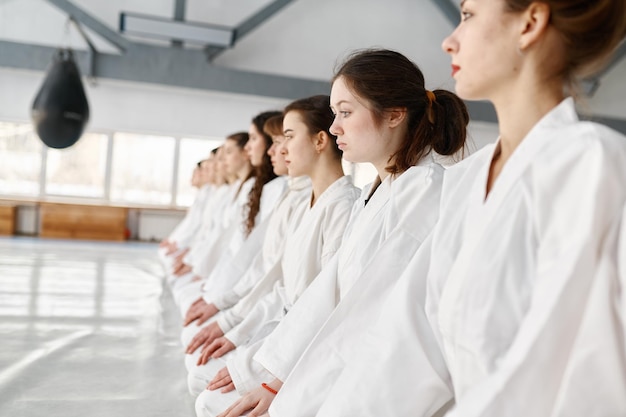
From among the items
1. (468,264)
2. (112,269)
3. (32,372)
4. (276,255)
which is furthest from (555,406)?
(112,269)

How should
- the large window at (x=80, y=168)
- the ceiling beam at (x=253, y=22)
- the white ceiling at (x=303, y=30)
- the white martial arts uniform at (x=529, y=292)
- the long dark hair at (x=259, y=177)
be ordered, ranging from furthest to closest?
1. the large window at (x=80, y=168)
2. the white ceiling at (x=303, y=30)
3. the ceiling beam at (x=253, y=22)
4. the long dark hair at (x=259, y=177)
5. the white martial arts uniform at (x=529, y=292)

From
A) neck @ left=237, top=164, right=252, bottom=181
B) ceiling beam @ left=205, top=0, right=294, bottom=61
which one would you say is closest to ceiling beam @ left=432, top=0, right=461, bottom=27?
ceiling beam @ left=205, top=0, right=294, bottom=61

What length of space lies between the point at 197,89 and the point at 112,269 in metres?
3.64

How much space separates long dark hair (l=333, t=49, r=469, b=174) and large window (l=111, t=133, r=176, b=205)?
8.07m

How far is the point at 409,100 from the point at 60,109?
4486mm

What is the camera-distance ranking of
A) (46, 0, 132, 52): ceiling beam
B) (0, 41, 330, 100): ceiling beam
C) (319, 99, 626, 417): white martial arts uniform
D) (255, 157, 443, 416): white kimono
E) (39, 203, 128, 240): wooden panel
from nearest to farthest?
(319, 99, 626, 417): white martial arts uniform < (255, 157, 443, 416): white kimono < (0, 41, 330, 100): ceiling beam < (46, 0, 132, 52): ceiling beam < (39, 203, 128, 240): wooden panel

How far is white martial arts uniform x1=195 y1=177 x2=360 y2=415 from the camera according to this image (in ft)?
6.11

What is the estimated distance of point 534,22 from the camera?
0.87 metres

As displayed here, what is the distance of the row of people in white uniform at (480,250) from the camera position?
2.47ft

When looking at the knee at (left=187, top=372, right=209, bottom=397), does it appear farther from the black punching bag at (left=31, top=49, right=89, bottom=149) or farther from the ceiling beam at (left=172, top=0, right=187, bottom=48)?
the ceiling beam at (left=172, top=0, right=187, bottom=48)

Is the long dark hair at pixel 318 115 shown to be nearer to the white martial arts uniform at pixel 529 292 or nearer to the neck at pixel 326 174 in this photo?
the neck at pixel 326 174

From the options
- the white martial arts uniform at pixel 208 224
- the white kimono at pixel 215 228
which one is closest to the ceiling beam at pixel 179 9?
the white martial arts uniform at pixel 208 224

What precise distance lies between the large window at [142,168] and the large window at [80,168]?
20cm

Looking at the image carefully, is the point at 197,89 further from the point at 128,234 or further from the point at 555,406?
the point at 555,406
